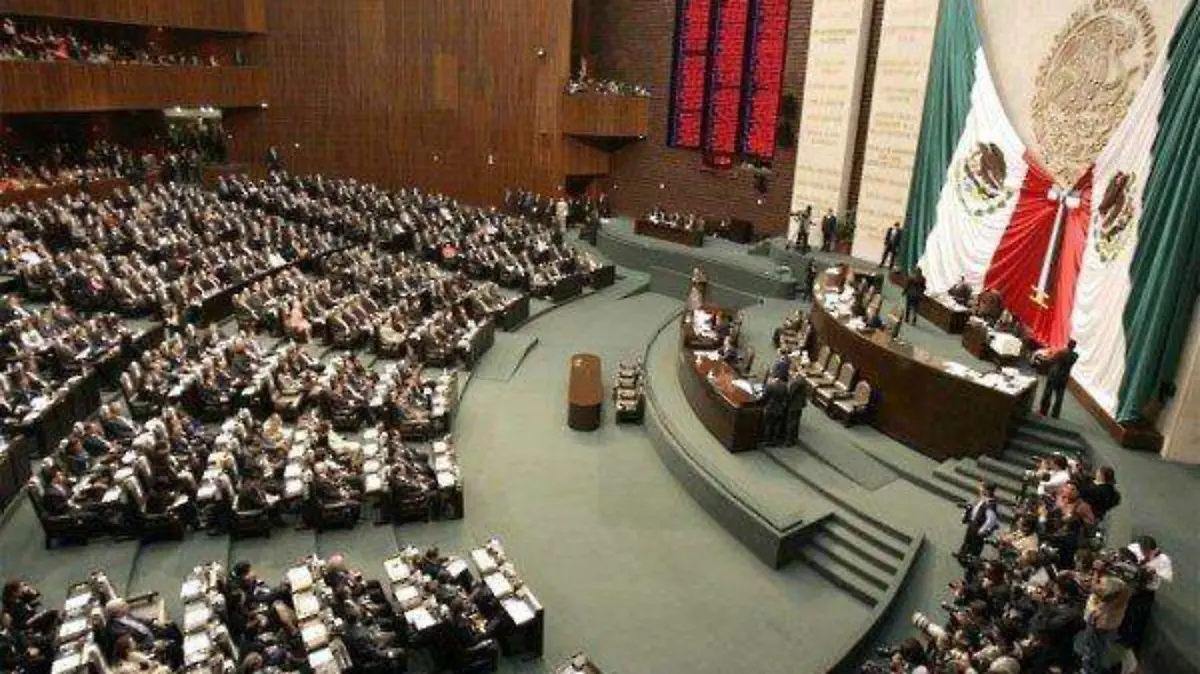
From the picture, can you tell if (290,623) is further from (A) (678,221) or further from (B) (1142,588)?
(A) (678,221)

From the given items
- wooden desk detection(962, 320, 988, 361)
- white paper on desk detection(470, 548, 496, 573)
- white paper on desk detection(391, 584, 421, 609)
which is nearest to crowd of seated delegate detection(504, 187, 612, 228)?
wooden desk detection(962, 320, 988, 361)

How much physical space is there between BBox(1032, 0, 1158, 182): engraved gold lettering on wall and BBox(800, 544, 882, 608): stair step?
266 inches

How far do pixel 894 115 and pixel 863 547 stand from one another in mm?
11403

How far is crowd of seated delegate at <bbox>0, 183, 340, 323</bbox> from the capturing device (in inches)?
526

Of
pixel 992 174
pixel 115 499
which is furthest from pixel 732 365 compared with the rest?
pixel 115 499

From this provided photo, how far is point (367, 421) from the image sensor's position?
11.2m

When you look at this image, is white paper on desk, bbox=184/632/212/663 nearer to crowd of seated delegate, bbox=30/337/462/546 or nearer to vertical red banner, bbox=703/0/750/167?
crowd of seated delegate, bbox=30/337/462/546

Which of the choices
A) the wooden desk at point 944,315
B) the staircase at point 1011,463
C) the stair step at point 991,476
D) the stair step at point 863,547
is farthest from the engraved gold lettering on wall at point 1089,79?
the stair step at point 863,547

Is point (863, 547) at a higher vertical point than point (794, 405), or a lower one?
lower

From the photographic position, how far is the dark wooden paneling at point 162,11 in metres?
19.6

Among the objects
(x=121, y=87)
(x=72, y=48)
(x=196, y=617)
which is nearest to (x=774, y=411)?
(x=196, y=617)

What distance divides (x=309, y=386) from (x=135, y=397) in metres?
2.10

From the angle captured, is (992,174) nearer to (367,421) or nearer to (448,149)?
(367,421)

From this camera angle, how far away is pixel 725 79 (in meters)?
21.2
